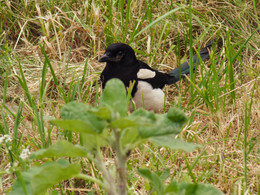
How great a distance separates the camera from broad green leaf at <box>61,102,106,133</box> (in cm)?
88

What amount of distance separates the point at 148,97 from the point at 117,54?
32 cm

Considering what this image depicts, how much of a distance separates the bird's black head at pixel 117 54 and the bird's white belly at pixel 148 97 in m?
0.18

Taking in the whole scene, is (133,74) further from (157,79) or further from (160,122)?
(160,122)

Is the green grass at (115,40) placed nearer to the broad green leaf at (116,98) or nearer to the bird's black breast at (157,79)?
the bird's black breast at (157,79)

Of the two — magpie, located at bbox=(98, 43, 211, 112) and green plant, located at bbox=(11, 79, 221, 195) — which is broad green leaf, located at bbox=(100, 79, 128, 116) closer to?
green plant, located at bbox=(11, 79, 221, 195)

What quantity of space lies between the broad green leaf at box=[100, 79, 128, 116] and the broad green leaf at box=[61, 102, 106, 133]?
0.14 ft

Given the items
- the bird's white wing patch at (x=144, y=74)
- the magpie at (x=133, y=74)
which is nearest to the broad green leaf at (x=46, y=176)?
the magpie at (x=133, y=74)

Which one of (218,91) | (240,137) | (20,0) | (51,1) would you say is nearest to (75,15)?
Answer: (51,1)

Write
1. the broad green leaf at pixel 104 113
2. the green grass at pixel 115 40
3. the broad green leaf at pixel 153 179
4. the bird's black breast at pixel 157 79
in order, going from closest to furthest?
1. the broad green leaf at pixel 104 113
2. the broad green leaf at pixel 153 179
3. the green grass at pixel 115 40
4. the bird's black breast at pixel 157 79

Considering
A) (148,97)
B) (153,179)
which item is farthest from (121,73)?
(153,179)

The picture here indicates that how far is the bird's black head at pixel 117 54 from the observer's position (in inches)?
109

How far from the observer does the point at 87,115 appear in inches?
36.0

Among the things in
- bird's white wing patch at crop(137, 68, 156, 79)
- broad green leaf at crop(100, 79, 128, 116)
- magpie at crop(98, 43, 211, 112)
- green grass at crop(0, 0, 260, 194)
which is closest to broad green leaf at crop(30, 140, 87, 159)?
broad green leaf at crop(100, 79, 128, 116)

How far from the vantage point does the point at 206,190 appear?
1022mm
